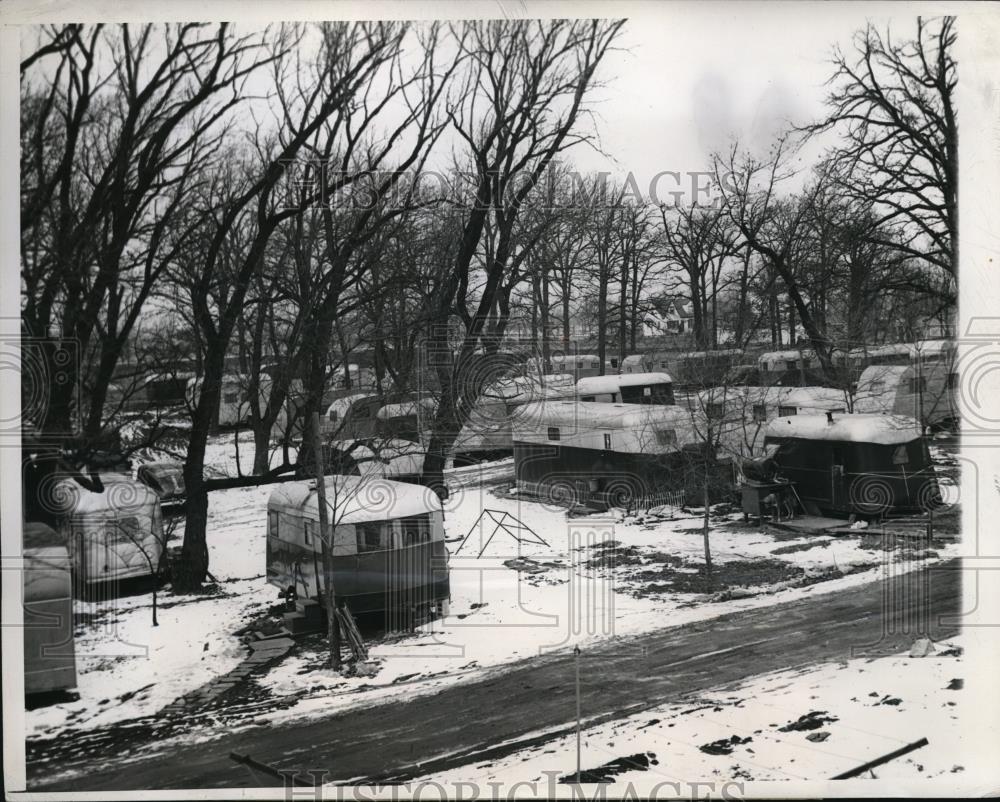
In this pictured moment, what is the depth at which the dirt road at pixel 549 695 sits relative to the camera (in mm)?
2867

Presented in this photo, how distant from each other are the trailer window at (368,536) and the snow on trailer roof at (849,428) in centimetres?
188

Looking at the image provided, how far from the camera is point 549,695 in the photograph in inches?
123

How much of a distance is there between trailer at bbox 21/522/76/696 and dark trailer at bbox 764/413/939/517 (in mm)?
3088

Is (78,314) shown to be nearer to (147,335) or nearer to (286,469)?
(147,335)

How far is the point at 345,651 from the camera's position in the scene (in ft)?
10.4

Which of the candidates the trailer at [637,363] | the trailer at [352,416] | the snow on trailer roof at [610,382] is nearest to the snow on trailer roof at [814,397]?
the snow on trailer roof at [610,382]

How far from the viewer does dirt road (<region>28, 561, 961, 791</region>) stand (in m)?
2.87

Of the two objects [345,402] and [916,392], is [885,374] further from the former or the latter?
[345,402]

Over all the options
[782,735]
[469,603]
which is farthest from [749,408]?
[469,603]

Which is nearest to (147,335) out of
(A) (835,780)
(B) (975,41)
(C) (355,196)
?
(C) (355,196)

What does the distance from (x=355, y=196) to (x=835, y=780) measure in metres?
2.88

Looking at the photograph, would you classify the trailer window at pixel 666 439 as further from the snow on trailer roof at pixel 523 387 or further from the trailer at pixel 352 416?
the trailer at pixel 352 416

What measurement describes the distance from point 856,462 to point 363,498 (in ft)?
7.60

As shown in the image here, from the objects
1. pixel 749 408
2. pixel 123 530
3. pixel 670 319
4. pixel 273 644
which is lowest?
pixel 273 644
